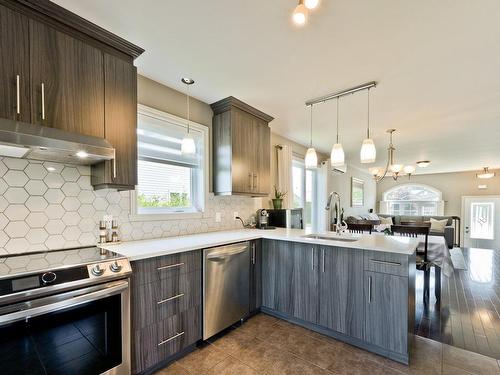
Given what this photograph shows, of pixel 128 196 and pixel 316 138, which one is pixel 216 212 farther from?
Answer: pixel 316 138

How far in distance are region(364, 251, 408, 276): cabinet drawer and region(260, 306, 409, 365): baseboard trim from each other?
650 mm

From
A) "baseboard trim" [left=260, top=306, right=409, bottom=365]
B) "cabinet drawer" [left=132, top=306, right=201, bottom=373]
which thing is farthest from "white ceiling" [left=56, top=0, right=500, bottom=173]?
"baseboard trim" [left=260, top=306, right=409, bottom=365]

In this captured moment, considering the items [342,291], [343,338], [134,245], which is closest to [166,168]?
[134,245]

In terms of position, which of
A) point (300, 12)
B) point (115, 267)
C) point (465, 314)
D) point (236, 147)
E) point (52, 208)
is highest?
point (300, 12)

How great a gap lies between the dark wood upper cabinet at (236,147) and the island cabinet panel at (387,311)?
5.45 ft

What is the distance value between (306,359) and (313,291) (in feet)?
1.90

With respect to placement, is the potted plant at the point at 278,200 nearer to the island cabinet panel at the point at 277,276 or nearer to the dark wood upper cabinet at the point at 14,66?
the island cabinet panel at the point at 277,276

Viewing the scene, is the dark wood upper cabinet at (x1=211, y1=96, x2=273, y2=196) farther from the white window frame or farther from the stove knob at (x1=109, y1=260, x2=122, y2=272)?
the stove knob at (x1=109, y1=260, x2=122, y2=272)

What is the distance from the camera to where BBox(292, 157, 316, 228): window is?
4.80 meters

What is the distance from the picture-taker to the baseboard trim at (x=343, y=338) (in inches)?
76.6

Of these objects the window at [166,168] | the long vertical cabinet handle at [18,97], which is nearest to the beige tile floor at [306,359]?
the window at [166,168]

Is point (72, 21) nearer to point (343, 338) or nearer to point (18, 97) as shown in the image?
point (18, 97)

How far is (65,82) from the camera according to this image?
1.59m

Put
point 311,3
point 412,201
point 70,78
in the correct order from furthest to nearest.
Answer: point 412,201 → point 70,78 → point 311,3
